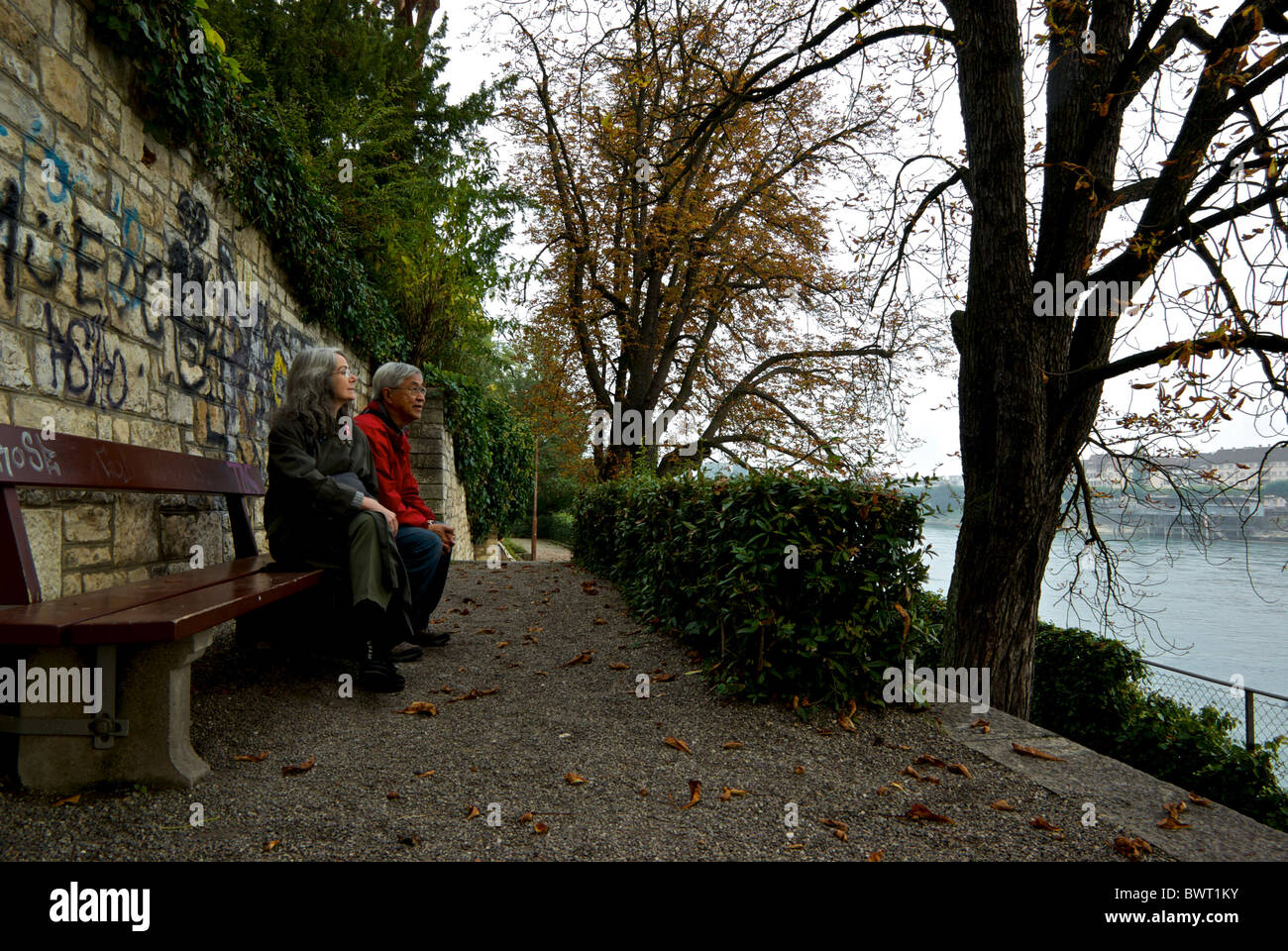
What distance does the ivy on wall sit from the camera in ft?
12.7

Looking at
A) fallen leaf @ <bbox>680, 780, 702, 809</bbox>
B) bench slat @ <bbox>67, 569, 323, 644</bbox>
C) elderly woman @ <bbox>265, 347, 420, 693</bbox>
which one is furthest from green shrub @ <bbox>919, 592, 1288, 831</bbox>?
bench slat @ <bbox>67, 569, 323, 644</bbox>

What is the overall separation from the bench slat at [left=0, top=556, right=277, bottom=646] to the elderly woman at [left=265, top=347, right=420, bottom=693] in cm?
33

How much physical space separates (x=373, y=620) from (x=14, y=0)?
303cm

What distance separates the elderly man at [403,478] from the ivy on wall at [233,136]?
1940 millimetres

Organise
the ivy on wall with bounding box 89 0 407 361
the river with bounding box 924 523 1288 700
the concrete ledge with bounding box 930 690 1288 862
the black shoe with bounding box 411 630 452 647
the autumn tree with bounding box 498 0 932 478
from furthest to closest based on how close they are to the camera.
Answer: the autumn tree with bounding box 498 0 932 478, the black shoe with bounding box 411 630 452 647, the river with bounding box 924 523 1288 700, the ivy on wall with bounding box 89 0 407 361, the concrete ledge with bounding box 930 690 1288 862

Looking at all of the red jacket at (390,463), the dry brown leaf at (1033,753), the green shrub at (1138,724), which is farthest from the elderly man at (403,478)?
the green shrub at (1138,724)

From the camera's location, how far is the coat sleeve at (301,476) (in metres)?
3.60

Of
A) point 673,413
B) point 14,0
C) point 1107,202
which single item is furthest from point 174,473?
point 673,413

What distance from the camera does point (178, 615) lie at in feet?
7.63

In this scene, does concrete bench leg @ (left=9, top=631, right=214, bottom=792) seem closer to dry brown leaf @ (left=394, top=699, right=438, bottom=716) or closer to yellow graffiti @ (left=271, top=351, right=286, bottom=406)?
dry brown leaf @ (left=394, top=699, right=438, bottom=716)

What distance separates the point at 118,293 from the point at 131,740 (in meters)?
2.50

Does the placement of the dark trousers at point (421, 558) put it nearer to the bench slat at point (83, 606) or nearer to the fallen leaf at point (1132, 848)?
the bench slat at point (83, 606)
